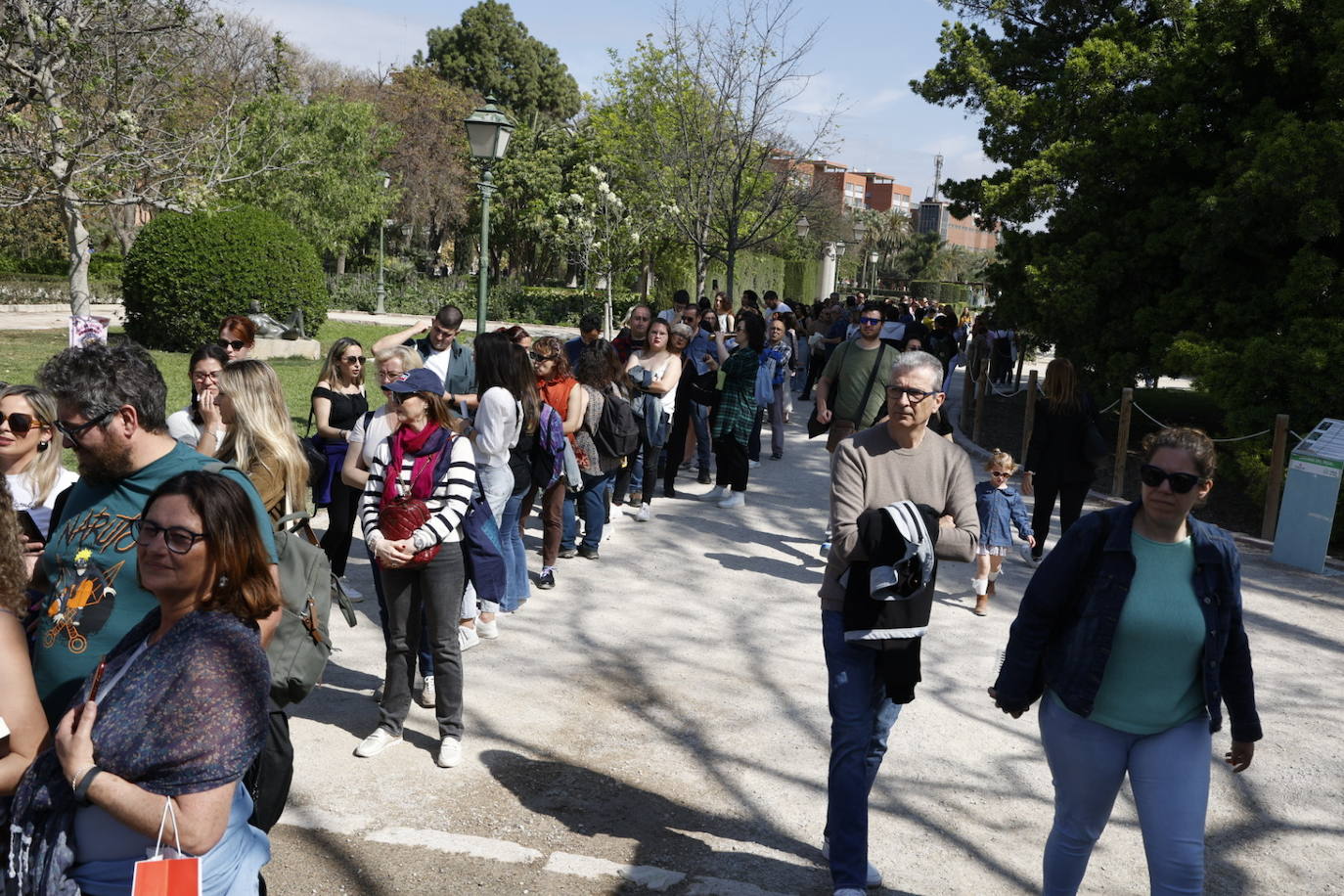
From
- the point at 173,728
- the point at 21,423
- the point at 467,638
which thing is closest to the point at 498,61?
the point at 467,638

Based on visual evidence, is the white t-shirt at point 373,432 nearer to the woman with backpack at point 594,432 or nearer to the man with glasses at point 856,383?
the woman with backpack at point 594,432

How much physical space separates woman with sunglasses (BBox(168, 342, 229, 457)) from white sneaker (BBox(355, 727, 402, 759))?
1.61m

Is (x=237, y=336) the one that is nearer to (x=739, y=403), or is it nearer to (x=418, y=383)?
(x=418, y=383)

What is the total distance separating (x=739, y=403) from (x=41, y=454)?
6.64 meters

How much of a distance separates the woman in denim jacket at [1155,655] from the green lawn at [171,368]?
1003 centimetres

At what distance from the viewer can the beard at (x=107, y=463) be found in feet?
10.1

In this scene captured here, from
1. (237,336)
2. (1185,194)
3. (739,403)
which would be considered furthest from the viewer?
(1185,194)

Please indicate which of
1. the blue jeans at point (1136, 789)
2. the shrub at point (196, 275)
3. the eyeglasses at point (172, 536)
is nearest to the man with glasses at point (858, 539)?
the blue jeans at point (1136, 789)

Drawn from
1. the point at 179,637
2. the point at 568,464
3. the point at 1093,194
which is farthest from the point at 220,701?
the point at 1093,194

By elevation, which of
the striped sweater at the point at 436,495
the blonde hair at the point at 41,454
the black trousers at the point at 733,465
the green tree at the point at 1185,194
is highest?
the green tree at the point at 1185,194

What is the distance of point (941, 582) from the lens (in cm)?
845

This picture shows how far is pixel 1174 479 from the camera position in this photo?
3.29 metres

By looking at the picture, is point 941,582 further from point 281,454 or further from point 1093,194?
point 1093,194

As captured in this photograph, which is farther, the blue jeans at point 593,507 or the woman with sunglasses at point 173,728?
the blue jeans at point 593,507
